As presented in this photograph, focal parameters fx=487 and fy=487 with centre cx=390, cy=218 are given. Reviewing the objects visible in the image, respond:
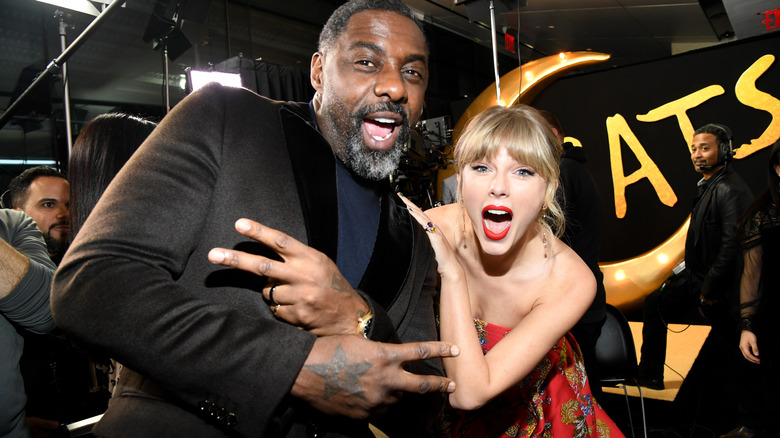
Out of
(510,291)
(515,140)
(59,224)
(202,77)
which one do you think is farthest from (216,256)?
(202,77)

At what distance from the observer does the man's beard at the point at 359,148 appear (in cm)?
120

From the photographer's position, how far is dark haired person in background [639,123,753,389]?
337 cm

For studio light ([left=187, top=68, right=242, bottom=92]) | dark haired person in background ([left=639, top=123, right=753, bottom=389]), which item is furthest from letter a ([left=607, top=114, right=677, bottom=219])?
studio light ([left=187, top=68, right=242, bottom=92])

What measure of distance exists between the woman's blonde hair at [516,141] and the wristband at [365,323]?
2.98 feet

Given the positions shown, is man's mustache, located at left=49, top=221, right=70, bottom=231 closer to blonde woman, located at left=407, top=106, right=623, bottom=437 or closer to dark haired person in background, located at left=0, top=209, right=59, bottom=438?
dark haired person in background, located at left=0, top=209, right=59, bottom=438

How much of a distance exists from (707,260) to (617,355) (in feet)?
5.64

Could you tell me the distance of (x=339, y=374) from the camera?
830 millimetres

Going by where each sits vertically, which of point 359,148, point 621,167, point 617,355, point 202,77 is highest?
point 202,77

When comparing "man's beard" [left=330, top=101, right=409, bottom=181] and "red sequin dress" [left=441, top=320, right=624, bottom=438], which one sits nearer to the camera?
"man's beard" [left=330, top=101, right=409, bottom=181]

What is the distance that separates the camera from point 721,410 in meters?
3.59

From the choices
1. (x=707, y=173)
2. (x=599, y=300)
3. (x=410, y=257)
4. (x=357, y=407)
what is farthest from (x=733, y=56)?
(x=357, y=407)

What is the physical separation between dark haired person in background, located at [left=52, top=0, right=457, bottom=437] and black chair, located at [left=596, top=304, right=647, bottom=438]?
163cm

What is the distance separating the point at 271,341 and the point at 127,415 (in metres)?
0.33

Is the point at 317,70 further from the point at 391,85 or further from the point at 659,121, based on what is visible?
the point at 659,121
